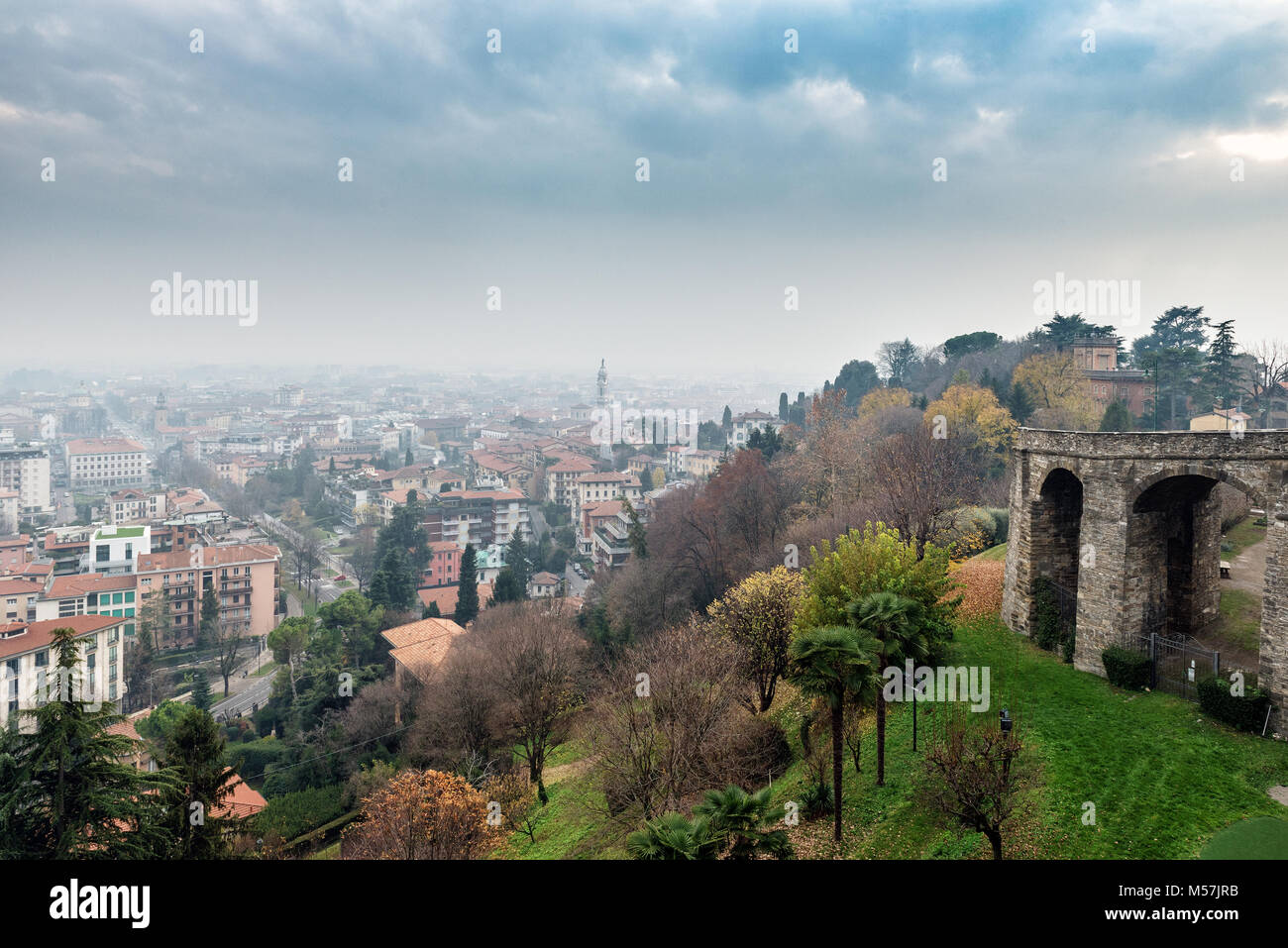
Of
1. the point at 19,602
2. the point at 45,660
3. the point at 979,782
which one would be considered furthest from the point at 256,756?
the point at 19,602

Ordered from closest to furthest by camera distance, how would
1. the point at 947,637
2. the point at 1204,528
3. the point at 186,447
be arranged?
the point at 947,637, the point at 1204,528, the point at 186,447

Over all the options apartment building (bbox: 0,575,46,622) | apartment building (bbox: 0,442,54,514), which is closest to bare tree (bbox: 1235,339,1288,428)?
apartment building (bbox: 0,575,46,622)

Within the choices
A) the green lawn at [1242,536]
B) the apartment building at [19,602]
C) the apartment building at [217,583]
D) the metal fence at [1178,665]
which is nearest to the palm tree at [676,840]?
the metal fence at [1178,665]

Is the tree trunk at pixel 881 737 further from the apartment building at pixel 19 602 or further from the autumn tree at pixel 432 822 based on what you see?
the apartment building at pixel 19 602

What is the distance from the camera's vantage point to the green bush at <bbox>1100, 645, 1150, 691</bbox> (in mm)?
16344

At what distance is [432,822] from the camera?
17.2m

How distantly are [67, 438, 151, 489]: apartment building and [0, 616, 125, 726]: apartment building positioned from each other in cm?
9411

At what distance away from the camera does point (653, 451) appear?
411 feet

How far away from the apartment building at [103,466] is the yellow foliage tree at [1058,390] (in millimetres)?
137377
